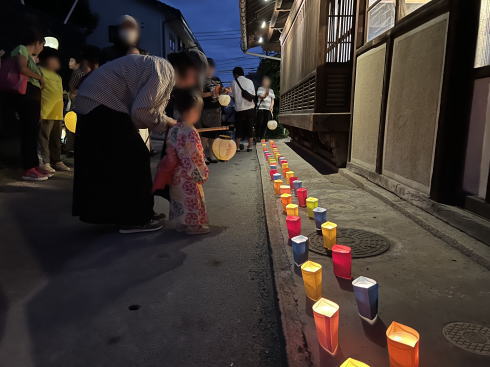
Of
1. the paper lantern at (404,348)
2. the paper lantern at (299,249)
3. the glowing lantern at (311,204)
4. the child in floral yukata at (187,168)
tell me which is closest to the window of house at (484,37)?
the glowing lantern at (311,204)

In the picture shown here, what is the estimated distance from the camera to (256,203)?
4.85 m

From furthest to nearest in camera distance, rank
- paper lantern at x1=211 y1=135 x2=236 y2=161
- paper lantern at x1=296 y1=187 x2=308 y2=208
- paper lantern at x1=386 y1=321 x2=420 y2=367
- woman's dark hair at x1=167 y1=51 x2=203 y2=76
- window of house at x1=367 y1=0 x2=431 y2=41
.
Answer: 1. window of house at x1=367 y1=0 x2=431 y2=41
2. paper lantern at x1=296 y1=187 x2=308 y2=208
3. paper lantern at x1=211 y1=135 x2=236 y2=161
4. woman's dark hair at x1=167 y1=51 x2=203 y2=76
5. paper lantern at x1=386 y1=321 x2=420 y2=367

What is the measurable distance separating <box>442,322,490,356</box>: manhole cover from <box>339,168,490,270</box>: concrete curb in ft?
2.76

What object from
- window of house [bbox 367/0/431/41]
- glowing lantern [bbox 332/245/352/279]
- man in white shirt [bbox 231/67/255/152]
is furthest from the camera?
man in white shirt [bbox 231/67/255/152]

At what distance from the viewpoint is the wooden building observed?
10.6ft

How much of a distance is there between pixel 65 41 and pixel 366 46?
885 cm

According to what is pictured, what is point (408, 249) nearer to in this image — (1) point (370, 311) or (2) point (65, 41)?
(1) point (370, 311)

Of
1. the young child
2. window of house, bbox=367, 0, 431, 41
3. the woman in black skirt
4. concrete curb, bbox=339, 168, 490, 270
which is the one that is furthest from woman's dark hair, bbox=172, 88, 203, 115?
the young child

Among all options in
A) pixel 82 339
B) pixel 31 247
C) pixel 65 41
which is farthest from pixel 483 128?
pixel 65 41

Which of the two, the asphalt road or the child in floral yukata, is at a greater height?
the child in floral yukata

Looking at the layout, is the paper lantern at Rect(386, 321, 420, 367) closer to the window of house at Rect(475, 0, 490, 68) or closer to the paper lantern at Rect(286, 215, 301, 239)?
the paper lantern at Rect(286, 215, 301, 239)

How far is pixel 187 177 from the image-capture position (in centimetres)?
347

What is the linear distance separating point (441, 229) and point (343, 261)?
4.21 ft

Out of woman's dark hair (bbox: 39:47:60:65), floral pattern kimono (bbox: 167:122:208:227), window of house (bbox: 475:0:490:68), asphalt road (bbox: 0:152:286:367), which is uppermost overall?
woman's dark hair (bbox: 39:47:60:65)
